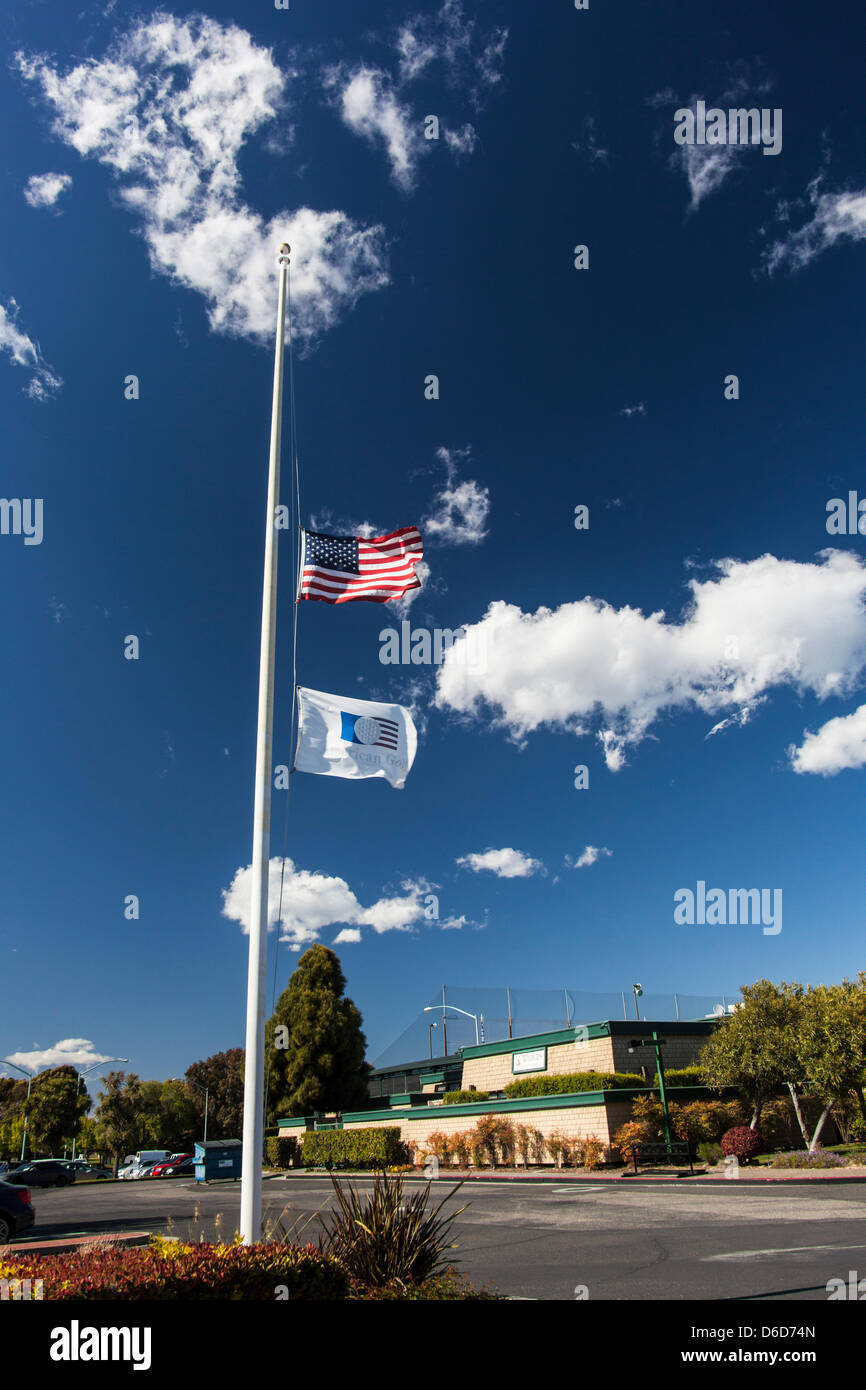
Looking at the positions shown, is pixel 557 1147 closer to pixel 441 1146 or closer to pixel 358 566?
pixel 441 1146

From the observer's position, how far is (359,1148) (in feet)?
121

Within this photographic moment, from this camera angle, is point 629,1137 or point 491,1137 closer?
point 629,1137

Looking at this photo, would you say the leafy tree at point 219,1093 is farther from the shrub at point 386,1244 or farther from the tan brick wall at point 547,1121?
the shrub at point 386,1244

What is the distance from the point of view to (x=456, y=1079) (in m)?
45.4

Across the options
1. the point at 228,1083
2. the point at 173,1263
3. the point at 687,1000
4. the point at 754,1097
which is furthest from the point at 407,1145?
the point at 228,1083

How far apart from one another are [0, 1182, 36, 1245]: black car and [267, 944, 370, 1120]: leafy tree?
27.4 m

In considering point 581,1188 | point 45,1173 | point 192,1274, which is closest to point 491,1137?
point 581,1188

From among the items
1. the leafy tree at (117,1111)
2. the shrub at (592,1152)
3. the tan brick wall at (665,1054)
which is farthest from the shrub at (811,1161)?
the leafy tree at (117,1111)

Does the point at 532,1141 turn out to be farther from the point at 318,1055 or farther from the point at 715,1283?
the point at 715,1283

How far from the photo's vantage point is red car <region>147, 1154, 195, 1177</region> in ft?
166

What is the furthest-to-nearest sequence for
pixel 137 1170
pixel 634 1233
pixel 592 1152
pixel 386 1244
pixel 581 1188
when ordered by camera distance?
pixel 137 1170 < pixel 592 1152 < pixel 581 1188 < pixel 634 1233 < pixel 386 1244

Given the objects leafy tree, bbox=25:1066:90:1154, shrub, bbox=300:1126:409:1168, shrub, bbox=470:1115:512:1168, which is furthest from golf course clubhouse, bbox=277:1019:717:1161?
leafy tree, bbox=25:1066:90:1154

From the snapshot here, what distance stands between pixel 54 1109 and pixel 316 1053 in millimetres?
40529
